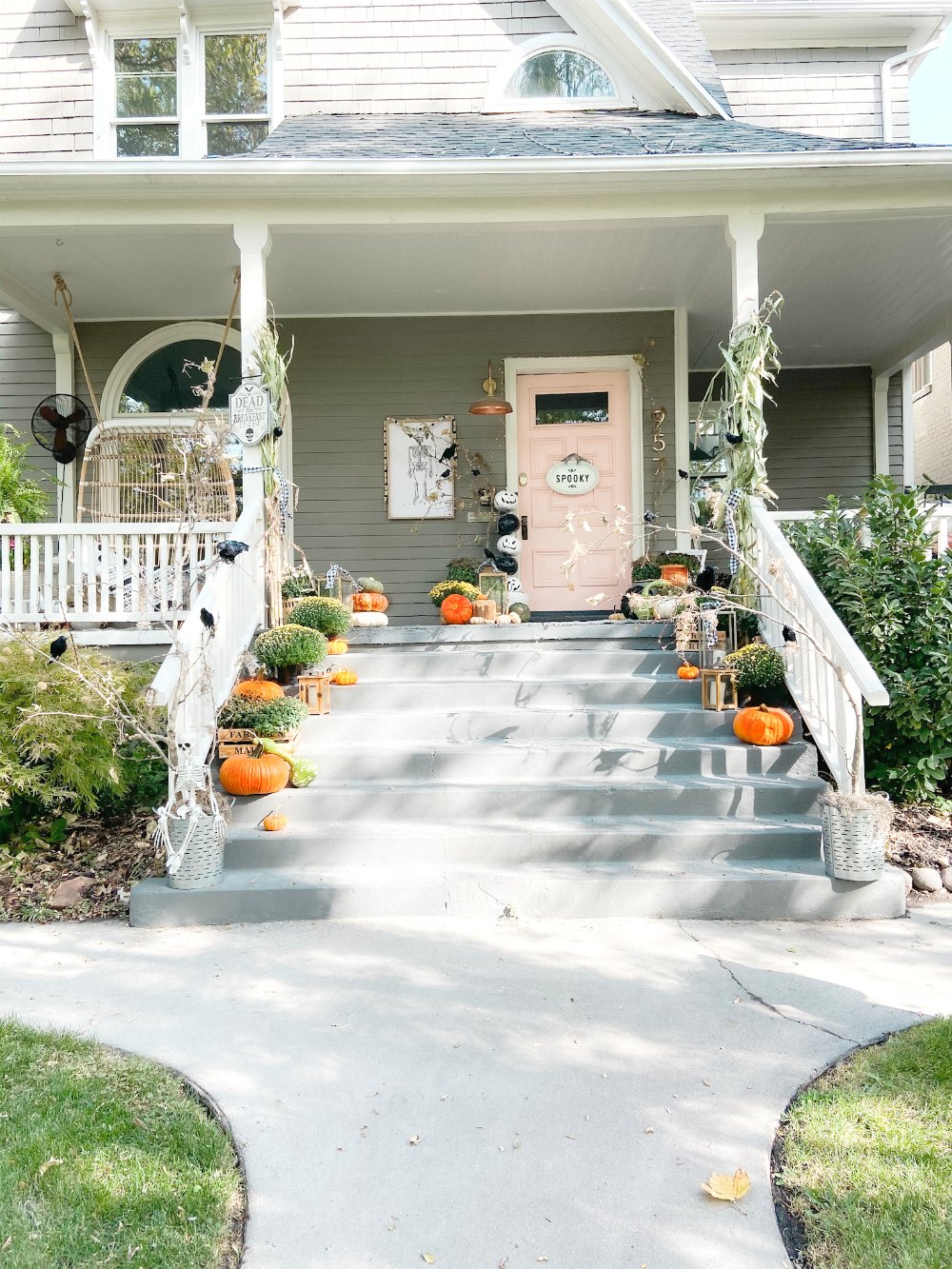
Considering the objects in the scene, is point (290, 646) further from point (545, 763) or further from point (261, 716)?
point (545, 763)

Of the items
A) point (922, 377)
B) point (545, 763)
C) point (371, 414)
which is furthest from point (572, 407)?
point (922, 377)

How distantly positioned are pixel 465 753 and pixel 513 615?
2.35 metres

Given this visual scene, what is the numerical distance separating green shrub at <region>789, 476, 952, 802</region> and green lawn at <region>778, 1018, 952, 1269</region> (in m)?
2.03

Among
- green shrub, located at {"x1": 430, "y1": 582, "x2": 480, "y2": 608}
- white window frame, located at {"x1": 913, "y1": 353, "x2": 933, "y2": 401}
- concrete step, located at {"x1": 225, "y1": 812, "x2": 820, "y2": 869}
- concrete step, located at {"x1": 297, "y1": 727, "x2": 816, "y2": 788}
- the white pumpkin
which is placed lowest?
concrete step, located at {"x1": 225, "y1": 812, "x2": 820, "y2": 869}

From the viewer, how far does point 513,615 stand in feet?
22.0

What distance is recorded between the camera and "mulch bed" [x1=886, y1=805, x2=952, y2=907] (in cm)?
394

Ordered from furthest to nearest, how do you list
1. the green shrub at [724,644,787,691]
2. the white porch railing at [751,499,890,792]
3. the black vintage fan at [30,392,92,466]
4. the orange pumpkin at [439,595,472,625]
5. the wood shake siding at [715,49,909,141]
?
the wood shake siding at [715,49,909,141] → the black vintage fan at [30,392,92,466] → the orange pumpkin at [439,595,472,625] → the green shrub at [724,644,787,691] → the white porch railing at [751,499,890,792]

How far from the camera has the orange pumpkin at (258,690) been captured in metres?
4.59

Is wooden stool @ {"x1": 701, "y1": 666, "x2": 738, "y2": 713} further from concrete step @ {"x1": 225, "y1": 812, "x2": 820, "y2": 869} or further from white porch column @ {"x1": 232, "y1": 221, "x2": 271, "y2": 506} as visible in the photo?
white porch column @ {"x1": 232, "y1": 221, "x2": 271, "y2": 506}

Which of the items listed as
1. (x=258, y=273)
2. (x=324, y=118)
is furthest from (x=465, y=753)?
(x=324, y=118)

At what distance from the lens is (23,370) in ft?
26.3

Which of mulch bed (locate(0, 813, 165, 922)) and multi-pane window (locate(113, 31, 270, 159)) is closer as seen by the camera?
mulch bed (locate(0, 813, 165, 922))

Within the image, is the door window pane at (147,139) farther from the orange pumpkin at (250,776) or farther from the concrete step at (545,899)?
the concrete step at (545,899)

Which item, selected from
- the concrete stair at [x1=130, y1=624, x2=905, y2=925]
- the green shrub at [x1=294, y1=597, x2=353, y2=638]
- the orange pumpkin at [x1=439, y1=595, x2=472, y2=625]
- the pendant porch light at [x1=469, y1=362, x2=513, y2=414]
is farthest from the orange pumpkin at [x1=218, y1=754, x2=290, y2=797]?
the pendant porch light at [x1=469, y1=362, x2=513, y2=414]
